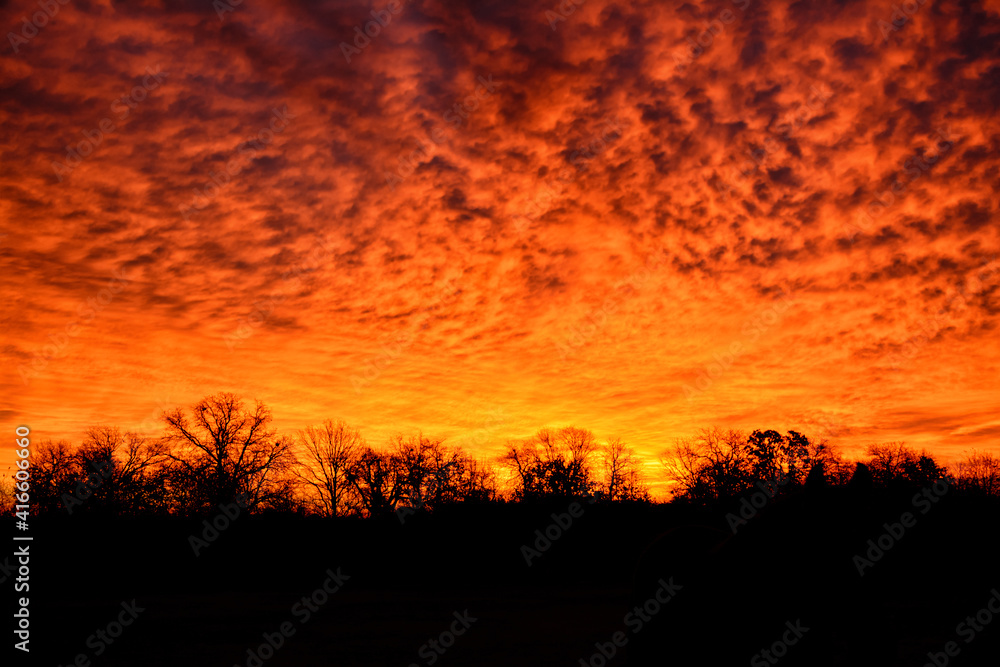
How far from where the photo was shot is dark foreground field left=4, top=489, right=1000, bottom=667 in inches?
119

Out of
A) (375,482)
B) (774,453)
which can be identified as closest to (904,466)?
(774,453)

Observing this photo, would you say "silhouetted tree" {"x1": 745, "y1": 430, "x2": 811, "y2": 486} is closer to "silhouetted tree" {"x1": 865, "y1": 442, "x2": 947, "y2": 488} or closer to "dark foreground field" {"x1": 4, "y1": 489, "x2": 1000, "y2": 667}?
"silhouetted tree" {"x1": 865, "y1": 442, "x2": 947, "y2": 488}

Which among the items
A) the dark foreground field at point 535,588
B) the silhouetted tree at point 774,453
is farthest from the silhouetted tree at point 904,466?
the dark foreground field at point 535,588

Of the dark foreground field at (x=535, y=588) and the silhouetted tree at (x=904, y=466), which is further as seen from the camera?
the silhouetted tree at (x=904, y=466)

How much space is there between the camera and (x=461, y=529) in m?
25.4

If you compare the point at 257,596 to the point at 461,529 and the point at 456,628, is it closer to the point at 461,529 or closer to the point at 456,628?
the point at 461,529

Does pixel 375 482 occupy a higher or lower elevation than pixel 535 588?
Answer: higher

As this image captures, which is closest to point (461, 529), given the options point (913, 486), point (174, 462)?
point (913, 486)

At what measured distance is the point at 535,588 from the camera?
73.9ft

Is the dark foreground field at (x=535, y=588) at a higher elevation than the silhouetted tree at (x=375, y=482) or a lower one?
lower

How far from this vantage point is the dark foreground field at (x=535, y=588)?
3.03 m

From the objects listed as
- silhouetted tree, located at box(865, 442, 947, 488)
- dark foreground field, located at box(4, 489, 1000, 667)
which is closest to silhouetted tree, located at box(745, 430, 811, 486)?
silhouetted tree, located at box(865, 442, 947, 488)

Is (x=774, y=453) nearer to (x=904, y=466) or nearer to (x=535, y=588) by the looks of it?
(x=904, y=466)

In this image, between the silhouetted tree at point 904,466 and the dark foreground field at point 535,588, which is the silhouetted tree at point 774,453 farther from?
the dark foreground field at point 535,588
